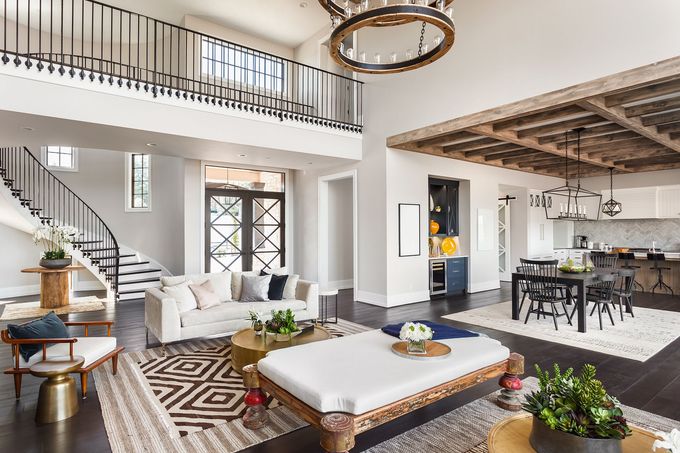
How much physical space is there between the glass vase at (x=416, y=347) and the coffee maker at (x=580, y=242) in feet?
31.9

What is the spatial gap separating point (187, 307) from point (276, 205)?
4848 millimetres

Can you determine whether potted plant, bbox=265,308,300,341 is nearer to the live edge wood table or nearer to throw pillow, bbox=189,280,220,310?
throw pillow, bbox=189,280,220,310

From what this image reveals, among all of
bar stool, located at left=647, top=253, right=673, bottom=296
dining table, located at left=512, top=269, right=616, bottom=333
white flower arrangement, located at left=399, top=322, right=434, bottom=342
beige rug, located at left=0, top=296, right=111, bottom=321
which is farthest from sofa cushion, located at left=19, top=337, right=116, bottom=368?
bar stool, located at left=647, top=253, right=673, bottom=296

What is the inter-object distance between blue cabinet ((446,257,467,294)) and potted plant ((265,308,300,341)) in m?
4.94

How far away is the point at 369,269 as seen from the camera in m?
7.18

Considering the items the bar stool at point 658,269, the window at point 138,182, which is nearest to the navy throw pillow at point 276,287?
the window at point 138,182

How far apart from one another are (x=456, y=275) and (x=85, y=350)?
6.73 meters

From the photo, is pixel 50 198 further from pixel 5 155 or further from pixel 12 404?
pixel 12 404

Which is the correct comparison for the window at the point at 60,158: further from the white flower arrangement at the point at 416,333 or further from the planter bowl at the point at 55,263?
the white flower arrangement at the point at 416,333

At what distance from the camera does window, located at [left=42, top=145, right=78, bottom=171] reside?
28.3ft

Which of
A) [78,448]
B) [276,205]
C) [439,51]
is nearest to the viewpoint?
[78,448]

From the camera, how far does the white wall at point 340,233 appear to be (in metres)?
8.88

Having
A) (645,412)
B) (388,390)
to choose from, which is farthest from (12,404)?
(645,412)

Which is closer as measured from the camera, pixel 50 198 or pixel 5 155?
pixel 5 155
